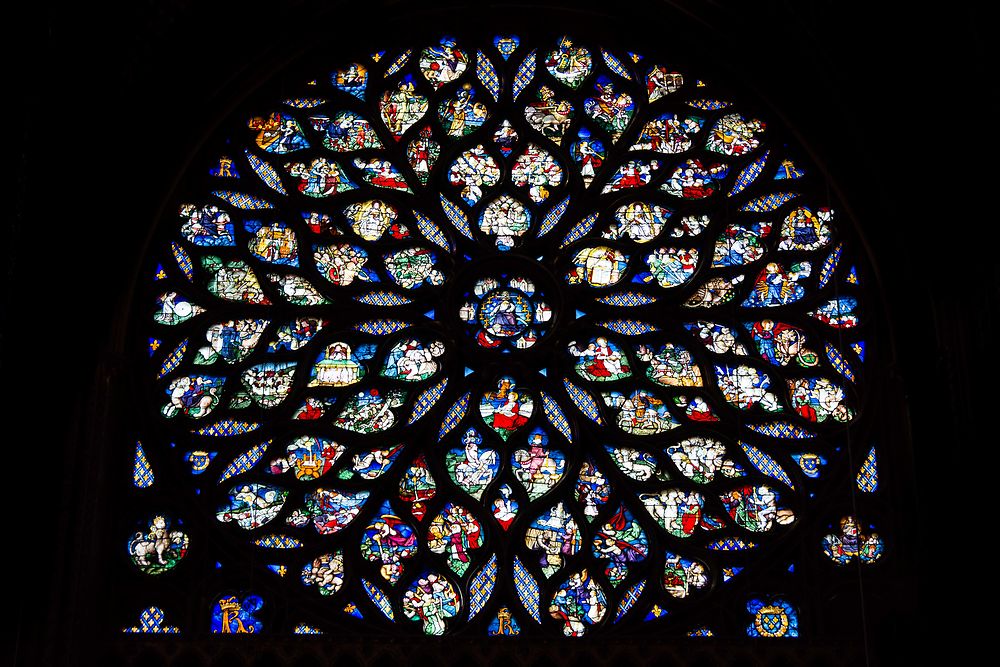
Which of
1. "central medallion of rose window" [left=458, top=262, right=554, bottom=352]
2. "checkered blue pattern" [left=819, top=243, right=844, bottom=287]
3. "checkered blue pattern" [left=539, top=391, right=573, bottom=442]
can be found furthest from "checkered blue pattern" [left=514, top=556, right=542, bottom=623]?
"checkered blue pattern" [left=819, top=243, right=844, bottom=287]

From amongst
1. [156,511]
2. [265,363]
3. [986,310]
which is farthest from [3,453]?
[986,310]

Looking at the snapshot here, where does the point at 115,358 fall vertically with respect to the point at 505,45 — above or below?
below

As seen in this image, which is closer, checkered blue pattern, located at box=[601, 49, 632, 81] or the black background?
the black background

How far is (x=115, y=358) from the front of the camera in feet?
41.1

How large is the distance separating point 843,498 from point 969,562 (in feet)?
3.99

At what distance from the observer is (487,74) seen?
46.1 ft

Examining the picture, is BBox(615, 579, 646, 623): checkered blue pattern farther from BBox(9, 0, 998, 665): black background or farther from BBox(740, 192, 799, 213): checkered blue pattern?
BBox(740, 192, 799, 213): checkered blue pattern

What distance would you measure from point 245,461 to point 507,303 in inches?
80.4

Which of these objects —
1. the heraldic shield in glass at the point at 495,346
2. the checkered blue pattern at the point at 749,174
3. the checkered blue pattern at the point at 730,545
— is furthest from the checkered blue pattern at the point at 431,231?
the checkered blue pattern at the point at 730,545

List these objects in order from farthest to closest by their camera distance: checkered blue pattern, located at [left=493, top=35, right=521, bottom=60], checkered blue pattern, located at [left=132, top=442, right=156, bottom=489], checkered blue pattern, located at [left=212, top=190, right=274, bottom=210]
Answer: checkered blue pattern, located at [left=493, top=35, right=521, bottom=60]
checkered blue pattern, located at [left=212, top=190, right=274, bottom=210]
checkered blue pattern, located at [left=132, top=442, right=156, bottom=489]

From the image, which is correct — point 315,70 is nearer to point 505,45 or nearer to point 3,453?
point 505,45

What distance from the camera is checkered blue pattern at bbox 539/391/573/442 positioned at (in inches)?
497

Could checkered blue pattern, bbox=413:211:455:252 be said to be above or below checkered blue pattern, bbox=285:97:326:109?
below

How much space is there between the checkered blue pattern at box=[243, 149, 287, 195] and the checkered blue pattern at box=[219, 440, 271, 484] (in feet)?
6.36
